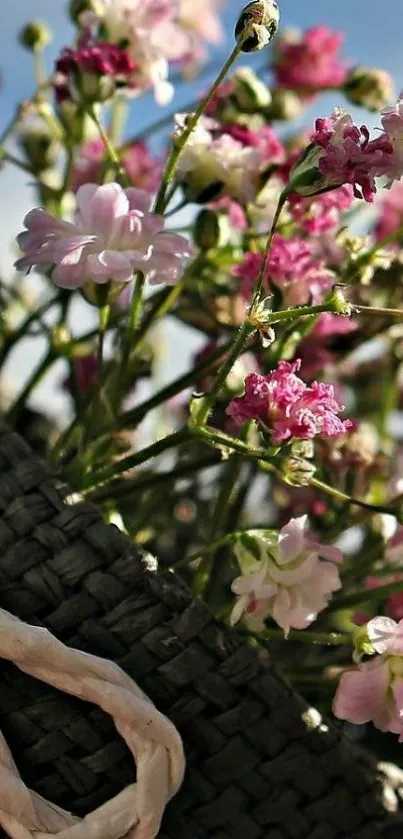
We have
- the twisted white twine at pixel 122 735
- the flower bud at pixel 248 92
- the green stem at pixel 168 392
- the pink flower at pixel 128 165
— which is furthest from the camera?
the pink flower at pixel 128 165

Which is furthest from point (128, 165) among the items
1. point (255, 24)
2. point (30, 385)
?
point (255, 24)

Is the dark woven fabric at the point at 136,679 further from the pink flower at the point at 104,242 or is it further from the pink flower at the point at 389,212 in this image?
the pink flower at the point at 389,212

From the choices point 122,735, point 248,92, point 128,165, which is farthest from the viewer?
point 128,165

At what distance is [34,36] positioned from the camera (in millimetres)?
676

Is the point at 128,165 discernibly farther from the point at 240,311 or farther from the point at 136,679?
the point at 136,679

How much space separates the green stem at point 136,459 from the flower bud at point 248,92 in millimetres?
227

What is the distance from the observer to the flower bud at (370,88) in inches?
25.6

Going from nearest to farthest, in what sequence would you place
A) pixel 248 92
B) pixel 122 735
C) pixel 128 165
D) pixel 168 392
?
pixel 122 735 < pixel 168 392 < pixel 248 92 < pixel 128 165

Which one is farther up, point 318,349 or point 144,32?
point 144,32

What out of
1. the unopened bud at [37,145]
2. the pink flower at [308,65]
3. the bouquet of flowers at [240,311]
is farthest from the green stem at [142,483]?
the pink flower at [308,65]

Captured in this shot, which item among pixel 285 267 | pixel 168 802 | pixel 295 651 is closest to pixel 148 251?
pixel 285 267

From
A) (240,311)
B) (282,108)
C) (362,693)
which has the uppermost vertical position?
(282,108)

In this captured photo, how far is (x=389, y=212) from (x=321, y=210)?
28 cm

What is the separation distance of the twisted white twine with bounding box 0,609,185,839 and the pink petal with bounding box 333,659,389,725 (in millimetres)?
73
